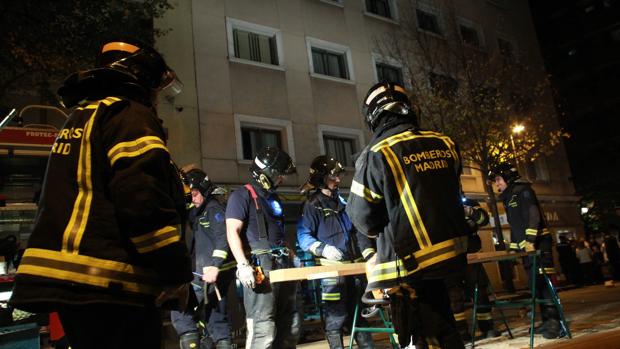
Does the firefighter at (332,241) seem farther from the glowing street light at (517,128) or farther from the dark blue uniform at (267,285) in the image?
the glowing street light at (517,128)

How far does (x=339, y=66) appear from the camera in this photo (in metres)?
17.6

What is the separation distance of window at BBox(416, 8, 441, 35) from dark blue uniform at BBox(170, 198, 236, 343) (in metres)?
16.5

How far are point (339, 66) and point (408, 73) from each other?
9.10 ft

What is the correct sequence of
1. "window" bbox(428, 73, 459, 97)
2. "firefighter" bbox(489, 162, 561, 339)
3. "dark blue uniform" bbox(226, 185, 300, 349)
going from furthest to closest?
1. "window" bbox(428, 73, 459, 97)
2. "firefighter" bbox(489, 162, 561, 339)
3. "dark blue uniform" bbox(226, 185, 300, 349)

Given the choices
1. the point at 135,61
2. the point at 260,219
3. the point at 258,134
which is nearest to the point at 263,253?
the point at 260,219

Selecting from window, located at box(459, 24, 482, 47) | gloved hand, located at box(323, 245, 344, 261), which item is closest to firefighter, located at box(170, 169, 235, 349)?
gloved hand, located at box(323, 245, 344, 261)

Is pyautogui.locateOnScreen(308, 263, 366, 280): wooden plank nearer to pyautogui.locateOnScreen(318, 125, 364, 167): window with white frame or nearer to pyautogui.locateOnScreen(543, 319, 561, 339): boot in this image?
pyautogui.locateOnScreen(543, 319, 561, 339): boot

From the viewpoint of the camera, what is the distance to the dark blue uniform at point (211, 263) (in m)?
5.71

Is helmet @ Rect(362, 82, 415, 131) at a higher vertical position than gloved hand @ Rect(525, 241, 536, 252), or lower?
higher

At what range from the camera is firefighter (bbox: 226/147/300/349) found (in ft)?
14.6

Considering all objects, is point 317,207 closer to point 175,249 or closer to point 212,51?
point 175,249

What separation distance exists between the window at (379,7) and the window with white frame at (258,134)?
7.51 metres

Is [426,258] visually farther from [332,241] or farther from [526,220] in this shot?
[526,220]

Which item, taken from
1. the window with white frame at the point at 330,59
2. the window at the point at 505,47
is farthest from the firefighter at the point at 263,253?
the window at the point at 505,47
